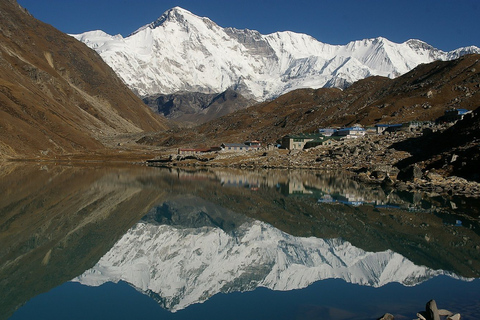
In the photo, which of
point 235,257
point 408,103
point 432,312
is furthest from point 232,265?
point 408,103

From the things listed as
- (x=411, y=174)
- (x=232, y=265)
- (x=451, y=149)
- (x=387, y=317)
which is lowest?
(x=232, y=265)

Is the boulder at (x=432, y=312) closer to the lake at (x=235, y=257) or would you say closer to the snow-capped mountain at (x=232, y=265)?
the lake at (x=235, y=257)

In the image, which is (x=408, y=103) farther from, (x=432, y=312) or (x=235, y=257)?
(x=432, y=312)

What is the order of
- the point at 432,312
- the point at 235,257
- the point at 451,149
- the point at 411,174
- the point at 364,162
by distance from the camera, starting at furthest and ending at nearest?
the point at 364,162
the point at 451,149
the point at 411,174
the point at 235,257
the point at 432,312

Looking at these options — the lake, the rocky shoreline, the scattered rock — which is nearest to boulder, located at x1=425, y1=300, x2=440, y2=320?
the scattered rock

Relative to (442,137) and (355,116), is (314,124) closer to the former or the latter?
(355,116)

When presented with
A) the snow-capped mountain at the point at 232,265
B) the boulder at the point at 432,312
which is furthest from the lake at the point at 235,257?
the boulder at the point at 432,312
